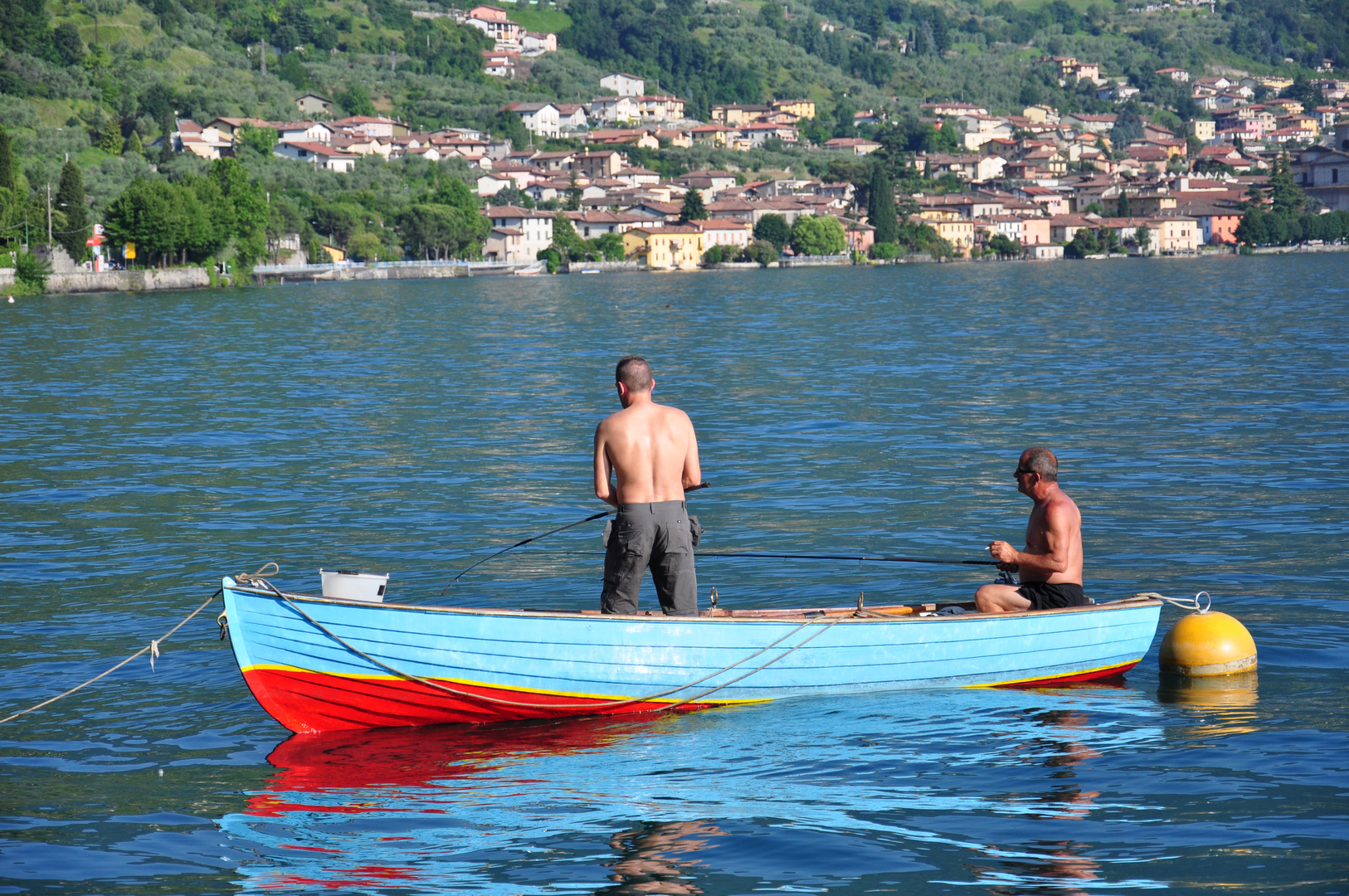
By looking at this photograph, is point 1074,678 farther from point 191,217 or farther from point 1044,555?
point 191,217

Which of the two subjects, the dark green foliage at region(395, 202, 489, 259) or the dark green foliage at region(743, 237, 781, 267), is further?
the dark green foliage at region(743, 237, 781, 267)

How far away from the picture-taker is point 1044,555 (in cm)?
1102

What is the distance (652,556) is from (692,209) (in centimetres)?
15384

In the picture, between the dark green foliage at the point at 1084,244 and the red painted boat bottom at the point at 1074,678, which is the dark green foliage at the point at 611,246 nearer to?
the dark green foliage at the point at 1084,244

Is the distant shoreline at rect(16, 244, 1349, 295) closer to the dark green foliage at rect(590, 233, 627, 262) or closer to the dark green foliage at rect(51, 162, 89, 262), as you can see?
the dark green foliage at rect(590, 233, 627, 262)

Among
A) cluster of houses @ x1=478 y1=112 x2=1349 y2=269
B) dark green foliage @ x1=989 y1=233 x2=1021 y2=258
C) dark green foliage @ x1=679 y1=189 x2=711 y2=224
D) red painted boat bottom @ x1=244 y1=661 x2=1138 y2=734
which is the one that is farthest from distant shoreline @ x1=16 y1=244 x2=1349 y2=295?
red painted boat bottom @ x1=244 y1=661 x2=1138 y2=734

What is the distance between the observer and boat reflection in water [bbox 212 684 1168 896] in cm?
793

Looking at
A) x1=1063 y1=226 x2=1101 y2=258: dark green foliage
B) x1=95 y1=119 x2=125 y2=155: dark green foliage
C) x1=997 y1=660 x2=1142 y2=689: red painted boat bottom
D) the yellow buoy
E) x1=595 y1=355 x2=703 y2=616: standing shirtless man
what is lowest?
x1=997 y1=660 x2=1142 y2=689: red painted boat bottom

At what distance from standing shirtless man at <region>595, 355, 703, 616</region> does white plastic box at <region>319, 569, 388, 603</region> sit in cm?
154

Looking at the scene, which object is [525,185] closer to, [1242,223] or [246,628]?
[1242,223]

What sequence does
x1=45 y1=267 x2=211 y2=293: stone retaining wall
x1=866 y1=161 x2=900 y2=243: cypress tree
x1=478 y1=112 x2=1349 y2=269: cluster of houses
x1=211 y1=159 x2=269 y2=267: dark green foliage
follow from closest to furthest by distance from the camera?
x1=45 y1=267 x2=211 y2=293: stone retaining wall, x1=211 y1=159 x2=269 y2=267: dark green foliage, x1=478 y1=112 x2=1349 y2=269: cluster of houses, x1=866 y1=161 x2=900 y2=243: cypress tree

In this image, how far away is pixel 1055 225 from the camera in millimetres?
185250

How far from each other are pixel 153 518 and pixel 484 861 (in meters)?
12.4

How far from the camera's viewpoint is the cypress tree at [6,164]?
299 feet
